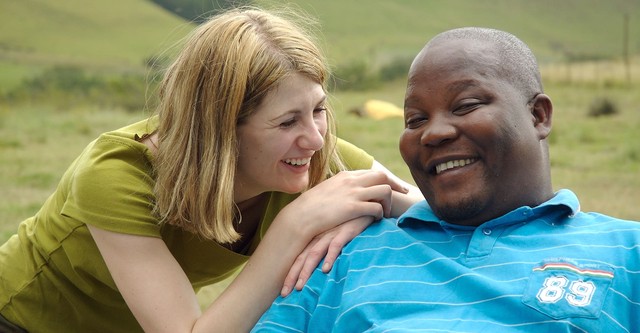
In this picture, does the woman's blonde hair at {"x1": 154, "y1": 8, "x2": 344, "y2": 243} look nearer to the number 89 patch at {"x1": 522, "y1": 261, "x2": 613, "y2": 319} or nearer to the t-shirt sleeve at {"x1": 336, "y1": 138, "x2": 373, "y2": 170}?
the t-shirt sleeve at {"x1": 336, "y1": 138, "x2": 373, "y2": 170}

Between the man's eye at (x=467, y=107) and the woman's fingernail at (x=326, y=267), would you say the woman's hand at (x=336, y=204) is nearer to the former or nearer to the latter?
the woman's fingernail at (x=326, y=267)

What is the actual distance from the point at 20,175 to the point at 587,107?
850 cm

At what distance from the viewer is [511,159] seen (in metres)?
2.46

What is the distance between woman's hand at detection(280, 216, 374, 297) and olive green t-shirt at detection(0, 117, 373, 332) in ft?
1.50

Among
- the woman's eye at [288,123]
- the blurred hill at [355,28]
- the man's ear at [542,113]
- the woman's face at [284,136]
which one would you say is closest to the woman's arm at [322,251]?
the woman's face at [284,136]

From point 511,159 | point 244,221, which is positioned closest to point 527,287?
point 511,159

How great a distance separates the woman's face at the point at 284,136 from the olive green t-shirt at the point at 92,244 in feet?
1.09

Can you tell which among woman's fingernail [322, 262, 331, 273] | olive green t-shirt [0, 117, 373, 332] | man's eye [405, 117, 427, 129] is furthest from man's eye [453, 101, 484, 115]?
olive green t-shirt [0, 117, 373, 332]

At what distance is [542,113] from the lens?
2584 millimetres

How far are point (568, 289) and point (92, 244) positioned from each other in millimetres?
1525

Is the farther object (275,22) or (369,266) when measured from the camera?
(275,22)

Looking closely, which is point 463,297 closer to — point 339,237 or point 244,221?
point 339,237

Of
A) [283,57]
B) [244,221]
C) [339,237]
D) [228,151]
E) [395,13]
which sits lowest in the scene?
[395,13]

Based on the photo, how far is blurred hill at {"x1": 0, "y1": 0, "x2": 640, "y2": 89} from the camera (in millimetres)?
18609
